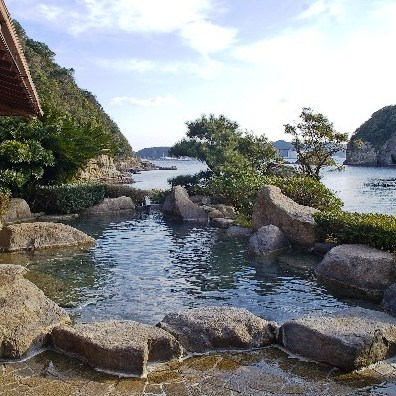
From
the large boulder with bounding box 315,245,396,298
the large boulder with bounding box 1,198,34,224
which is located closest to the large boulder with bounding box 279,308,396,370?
the large boulder with bounding box 315,245,396,298

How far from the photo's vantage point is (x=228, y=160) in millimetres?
28969

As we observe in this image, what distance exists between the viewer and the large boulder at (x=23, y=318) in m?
7.05

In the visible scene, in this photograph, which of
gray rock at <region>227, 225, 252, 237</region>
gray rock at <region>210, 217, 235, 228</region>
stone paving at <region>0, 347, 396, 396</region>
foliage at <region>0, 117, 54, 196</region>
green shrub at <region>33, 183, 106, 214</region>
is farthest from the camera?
green shrub at <region>33, 183, 106, 214</region>

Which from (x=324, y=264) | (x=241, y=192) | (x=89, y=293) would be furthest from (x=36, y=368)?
(x=241, y=192)

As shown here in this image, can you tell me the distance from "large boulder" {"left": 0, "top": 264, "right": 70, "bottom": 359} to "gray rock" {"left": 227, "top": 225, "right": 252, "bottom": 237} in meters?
10.5

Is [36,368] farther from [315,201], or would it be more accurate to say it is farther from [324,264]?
[315,201]

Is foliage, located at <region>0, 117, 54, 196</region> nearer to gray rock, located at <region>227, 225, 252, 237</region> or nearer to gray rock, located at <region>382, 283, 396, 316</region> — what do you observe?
gray rock, located at <region>227, 225, 252, 237</region>

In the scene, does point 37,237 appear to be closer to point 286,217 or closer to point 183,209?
point 286,217

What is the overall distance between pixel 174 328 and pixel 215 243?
9.54 metres

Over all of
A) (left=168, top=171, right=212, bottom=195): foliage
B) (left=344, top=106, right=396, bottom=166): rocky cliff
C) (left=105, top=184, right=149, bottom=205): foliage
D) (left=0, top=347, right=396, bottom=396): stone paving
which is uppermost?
(left=344, top=106, right=396, bottom=166): rocky cliff

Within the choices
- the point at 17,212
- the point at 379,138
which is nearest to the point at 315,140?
the point at 17,212

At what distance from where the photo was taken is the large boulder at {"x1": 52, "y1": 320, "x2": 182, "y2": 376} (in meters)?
6.55

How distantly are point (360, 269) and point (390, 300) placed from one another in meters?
1.61

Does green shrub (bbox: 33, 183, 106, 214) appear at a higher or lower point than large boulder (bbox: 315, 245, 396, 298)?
higher
